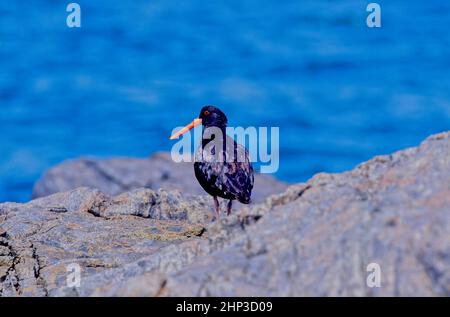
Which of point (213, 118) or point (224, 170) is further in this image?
point (213, 118)

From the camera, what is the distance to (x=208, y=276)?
510cm

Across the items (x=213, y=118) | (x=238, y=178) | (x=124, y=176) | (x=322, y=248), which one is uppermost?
(x=124, y=176)

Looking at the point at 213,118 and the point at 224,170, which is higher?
the point at 213,118

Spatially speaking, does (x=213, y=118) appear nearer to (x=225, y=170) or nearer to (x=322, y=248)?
(x=225, y=170)

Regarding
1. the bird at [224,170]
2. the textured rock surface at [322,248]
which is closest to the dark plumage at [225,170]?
the bird at [224,170]

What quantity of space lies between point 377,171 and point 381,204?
0.68 meters

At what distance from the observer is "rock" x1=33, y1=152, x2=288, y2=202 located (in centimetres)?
1382

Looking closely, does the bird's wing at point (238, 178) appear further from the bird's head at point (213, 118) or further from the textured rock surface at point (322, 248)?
the textured rock surface at point (322, 248)

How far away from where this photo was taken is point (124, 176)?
14.6m

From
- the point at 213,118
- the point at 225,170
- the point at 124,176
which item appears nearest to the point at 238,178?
the point at 225,170

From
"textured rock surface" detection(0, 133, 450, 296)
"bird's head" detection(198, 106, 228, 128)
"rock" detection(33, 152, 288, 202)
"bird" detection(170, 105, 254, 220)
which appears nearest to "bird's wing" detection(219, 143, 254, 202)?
"bird" detection(170, 105, 254, 220)
